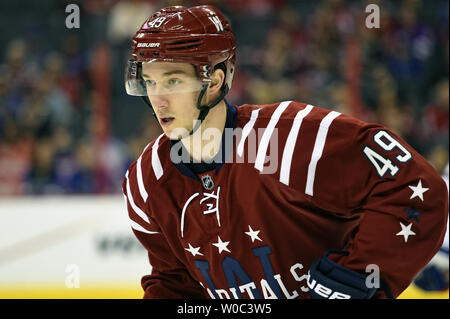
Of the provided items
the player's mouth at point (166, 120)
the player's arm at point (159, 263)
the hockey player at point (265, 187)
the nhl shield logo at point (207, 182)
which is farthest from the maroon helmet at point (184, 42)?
the player's arm at point (159, 263)

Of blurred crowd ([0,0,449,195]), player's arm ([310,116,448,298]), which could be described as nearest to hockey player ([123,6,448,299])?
player's arm ([310,116,448,298])

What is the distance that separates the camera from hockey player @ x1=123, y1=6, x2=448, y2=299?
1.75 meters

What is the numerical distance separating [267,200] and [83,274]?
8.48 feet

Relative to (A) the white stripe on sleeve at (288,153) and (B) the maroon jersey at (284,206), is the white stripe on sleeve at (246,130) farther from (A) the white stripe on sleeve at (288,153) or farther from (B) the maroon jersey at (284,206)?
(A) the white stripe on sleeve at (288,153)

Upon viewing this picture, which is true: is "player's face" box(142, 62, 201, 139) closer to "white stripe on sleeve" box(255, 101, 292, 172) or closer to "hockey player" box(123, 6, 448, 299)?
A: "hockey player" box(123, 6, 448, 299)

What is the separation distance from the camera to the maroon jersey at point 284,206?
176 centimetres

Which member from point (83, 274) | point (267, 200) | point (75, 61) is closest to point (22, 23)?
point (75, 61)

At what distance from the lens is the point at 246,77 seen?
5.75 metres

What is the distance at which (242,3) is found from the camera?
6.57 meters

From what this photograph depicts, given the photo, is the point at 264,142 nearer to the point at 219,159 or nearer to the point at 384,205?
the point at 219,159

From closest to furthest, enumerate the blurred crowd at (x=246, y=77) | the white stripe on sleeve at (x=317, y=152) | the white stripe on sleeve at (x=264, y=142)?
1. the white stripe on sleeve at (x=317, y=152)
2. the white stripe on sleeve at (x=264, y=142)
3. the blurred crowd at (x=246, y=77)

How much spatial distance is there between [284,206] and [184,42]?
57 cm

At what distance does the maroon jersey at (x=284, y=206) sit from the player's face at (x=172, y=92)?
5.9 inches

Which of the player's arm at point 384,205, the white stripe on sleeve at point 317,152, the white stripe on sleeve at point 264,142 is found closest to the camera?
the player's arm at point 384,205
